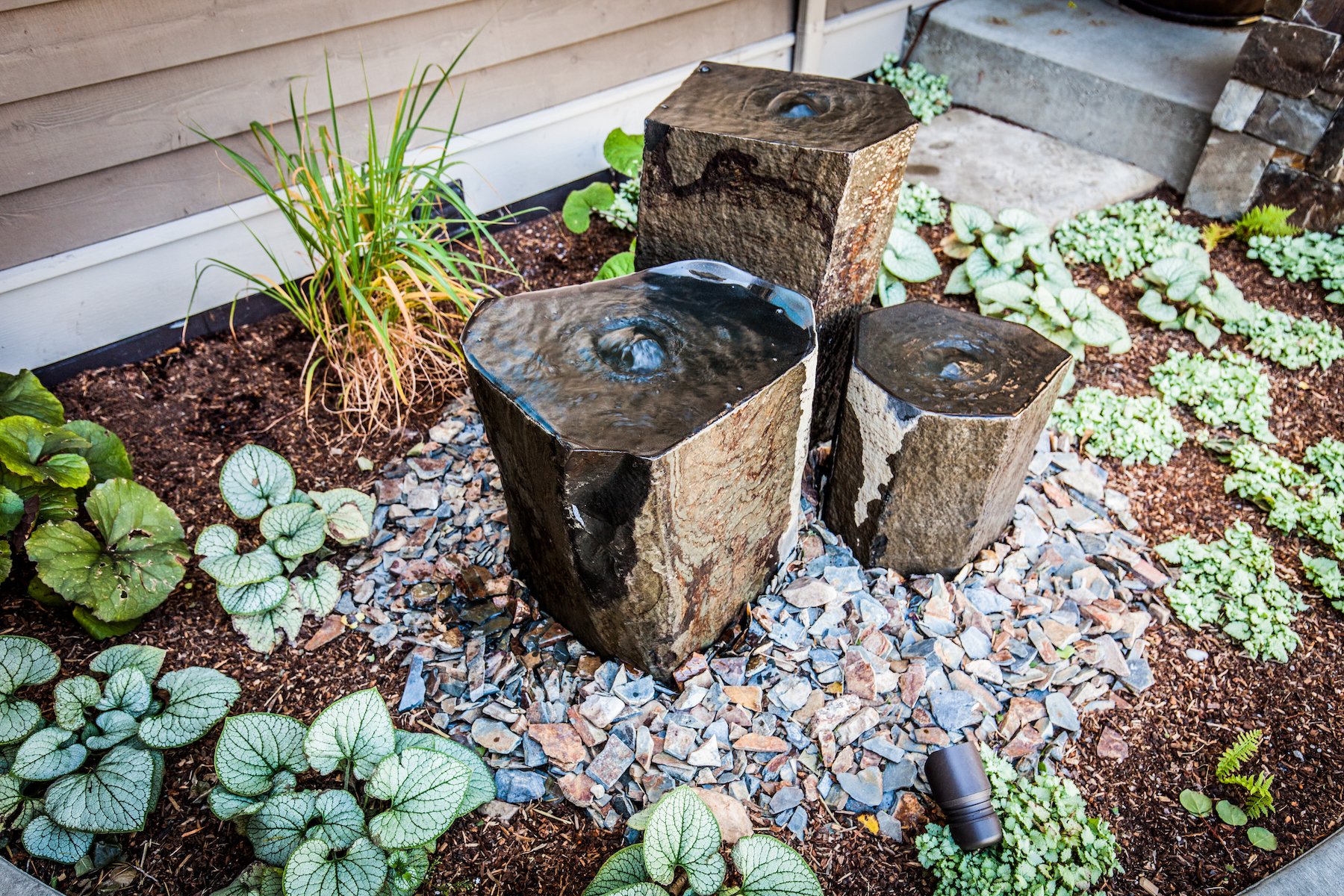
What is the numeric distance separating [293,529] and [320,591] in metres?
0.16

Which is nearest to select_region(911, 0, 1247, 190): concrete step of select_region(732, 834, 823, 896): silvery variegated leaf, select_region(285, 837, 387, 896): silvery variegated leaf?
select_region(732, 834, 823, 896): silvery variegated leaf

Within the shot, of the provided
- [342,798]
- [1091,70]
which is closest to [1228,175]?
[1091,70]

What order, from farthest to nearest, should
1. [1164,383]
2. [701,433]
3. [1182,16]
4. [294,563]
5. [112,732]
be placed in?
[1182,16] → [1164,383] → [294,563] → [112,732] → [701,433]

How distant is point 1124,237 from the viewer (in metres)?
3.22

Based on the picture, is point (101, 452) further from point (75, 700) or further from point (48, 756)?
point (48, 756)

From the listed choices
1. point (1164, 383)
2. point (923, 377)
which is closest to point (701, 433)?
point (923, 377)

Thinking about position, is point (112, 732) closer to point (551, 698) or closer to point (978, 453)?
point (551, 698)

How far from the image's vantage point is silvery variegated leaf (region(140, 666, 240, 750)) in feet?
5.41

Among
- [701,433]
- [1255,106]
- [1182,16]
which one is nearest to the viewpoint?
[701,433]

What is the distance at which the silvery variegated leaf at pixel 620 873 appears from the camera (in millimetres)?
1481

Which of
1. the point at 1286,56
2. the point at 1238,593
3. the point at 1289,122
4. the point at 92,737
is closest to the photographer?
the point at 92,737

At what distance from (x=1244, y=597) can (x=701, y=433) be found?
1598mm

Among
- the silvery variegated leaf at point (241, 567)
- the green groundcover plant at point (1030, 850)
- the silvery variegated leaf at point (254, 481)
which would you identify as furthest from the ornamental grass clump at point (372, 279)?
the green groundcover plant at point (1030, 850)

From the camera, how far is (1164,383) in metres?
2.70
